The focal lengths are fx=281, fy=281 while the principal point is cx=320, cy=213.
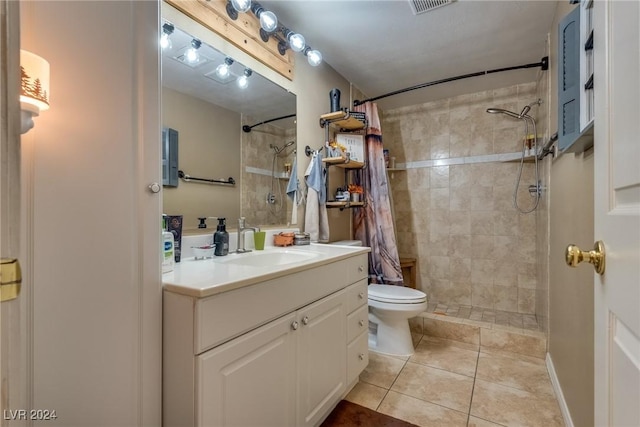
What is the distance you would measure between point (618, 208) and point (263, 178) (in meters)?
1.56

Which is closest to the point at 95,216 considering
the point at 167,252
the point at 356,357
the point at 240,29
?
the point at 167,252

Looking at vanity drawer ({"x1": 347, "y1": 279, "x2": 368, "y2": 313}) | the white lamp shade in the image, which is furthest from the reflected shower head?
the white lamp shade

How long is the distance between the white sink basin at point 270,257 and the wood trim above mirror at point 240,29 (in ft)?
3.78

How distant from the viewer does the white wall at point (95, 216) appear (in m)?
0.66

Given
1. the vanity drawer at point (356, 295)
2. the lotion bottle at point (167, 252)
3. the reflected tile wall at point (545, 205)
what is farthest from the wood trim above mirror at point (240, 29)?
the reflected tile wall at point (545, 205)

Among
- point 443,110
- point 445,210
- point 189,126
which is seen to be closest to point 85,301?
point 189,126

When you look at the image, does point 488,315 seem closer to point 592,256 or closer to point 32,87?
point 592,256

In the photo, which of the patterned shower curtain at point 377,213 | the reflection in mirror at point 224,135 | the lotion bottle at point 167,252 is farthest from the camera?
the patterned shower curtain at point 377,213

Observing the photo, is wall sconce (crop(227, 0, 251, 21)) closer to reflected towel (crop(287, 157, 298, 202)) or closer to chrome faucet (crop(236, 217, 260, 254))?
reflected towel (crop(287, 157, 298, 202))

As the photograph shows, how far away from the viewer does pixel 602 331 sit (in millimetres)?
577

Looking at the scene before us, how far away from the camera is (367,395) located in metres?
1.60

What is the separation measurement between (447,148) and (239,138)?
2294 mm

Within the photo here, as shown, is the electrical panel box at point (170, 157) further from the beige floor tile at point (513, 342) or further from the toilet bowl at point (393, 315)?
the beige floor tile at point (513, 342)

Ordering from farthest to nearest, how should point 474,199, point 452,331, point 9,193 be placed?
point 474,199
point 452,331
point 9,193
